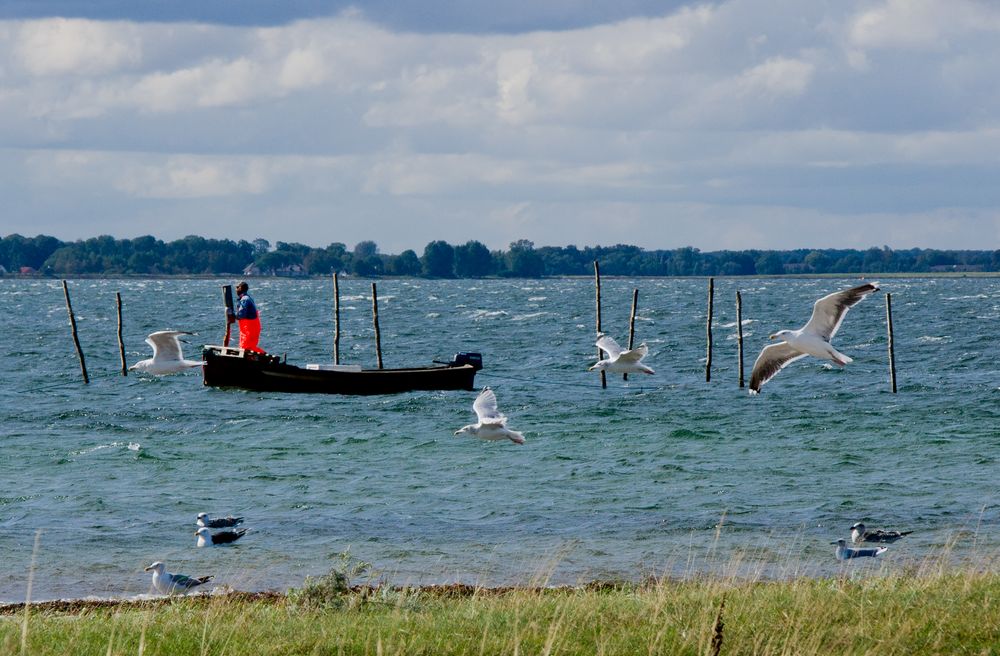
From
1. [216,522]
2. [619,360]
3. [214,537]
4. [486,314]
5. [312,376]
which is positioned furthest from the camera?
[486,314]

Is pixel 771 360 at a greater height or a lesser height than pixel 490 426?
greater

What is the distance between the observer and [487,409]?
1931 centimetres

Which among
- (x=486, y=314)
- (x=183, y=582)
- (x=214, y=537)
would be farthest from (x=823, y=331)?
(x=486, y=314)

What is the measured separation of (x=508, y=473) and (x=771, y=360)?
984 centimetres

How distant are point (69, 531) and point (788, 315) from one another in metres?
75.1

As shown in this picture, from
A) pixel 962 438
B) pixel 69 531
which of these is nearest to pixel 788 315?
pixel 962 438

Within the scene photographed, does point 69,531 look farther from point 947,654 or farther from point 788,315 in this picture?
point 788,315

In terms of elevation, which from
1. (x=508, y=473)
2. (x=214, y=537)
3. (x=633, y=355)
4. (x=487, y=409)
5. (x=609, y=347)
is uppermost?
(x=609, y=347)

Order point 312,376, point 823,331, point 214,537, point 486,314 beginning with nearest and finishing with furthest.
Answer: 1. point 823,331
2. point 214,537
3. point 312,376
4. point 486,314

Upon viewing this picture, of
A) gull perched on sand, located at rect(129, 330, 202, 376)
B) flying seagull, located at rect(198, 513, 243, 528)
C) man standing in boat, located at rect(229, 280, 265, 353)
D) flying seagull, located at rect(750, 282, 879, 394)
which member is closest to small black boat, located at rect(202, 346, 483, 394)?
man standing in boat, located at rect(229, 280, 265, 353)

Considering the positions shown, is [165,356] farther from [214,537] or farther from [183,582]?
[183,582]

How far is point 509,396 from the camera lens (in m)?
41.3

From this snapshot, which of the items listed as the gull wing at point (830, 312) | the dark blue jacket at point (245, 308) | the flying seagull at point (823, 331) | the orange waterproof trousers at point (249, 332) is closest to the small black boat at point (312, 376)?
the orange waterproof trousers at point (249, 332)

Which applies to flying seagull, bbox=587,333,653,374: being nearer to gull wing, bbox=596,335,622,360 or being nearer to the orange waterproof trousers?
gull wing, bbox=596,335,622,360
